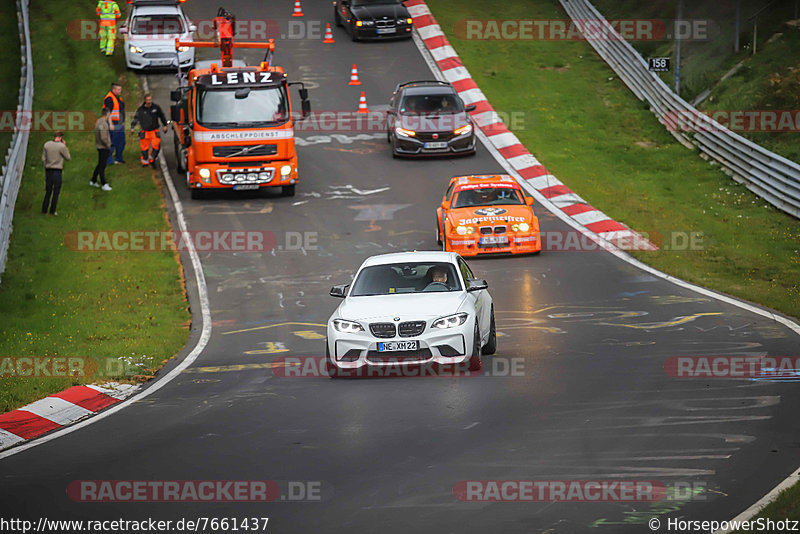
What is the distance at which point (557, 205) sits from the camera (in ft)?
90.5

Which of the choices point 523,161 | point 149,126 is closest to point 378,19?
point 523,161

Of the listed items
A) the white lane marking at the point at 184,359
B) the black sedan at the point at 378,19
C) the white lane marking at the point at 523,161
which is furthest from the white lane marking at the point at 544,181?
the black sedan at the point at 378,19

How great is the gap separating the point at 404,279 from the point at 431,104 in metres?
17.1

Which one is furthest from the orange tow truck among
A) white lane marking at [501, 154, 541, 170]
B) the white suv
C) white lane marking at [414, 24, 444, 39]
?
white lane marking at [414, 24, 444, 39]

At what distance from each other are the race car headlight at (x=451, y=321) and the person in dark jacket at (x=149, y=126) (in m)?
17.1

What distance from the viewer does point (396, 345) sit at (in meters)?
13.8

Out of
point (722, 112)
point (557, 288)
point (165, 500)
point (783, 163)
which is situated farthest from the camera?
point (722, 112)

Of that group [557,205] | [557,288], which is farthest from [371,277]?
[557,205]

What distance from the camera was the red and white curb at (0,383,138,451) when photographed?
12547 millimetres

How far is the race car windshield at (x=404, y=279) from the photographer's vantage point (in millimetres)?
14852

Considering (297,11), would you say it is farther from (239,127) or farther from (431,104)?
(239,127)

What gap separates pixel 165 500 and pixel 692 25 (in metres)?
33.6

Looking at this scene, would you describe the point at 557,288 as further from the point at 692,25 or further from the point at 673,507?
the point at 692,25

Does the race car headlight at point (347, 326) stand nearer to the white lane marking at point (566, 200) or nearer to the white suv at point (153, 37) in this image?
the white lane marking at point (566, 200)
